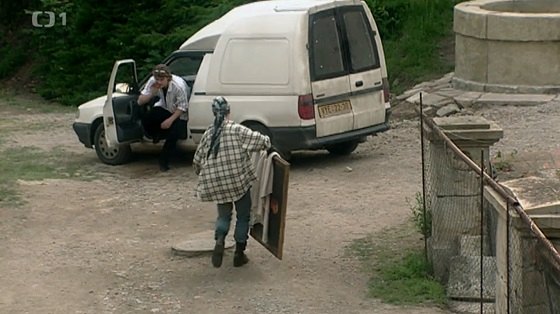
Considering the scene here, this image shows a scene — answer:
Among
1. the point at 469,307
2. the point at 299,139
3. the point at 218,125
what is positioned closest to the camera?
the point at 469,307

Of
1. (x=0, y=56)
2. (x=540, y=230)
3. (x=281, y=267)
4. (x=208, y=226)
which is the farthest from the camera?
(x=0, y=56)

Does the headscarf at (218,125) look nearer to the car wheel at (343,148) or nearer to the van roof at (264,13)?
the van roof at (264,13)

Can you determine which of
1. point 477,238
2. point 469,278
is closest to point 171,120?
point 477,238

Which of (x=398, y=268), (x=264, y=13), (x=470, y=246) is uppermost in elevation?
(x=264, y=13)

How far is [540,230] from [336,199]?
254 inches

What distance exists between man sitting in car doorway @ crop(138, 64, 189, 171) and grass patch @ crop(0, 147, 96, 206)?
3.21ft

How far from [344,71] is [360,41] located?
0.56 metres

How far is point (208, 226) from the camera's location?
12.1 m

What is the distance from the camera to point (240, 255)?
10234 millimetres

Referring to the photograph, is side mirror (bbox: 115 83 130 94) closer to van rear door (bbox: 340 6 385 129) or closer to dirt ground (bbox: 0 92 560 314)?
dirt ground (bbox: 0 92 560 314)

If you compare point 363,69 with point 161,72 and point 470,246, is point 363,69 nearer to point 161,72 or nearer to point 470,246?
point 161,72

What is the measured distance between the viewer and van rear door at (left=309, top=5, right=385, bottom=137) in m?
14.6

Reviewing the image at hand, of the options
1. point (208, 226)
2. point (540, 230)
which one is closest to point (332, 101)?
point (208, 226)

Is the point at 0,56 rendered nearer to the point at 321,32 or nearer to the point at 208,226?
the point at 321,32
